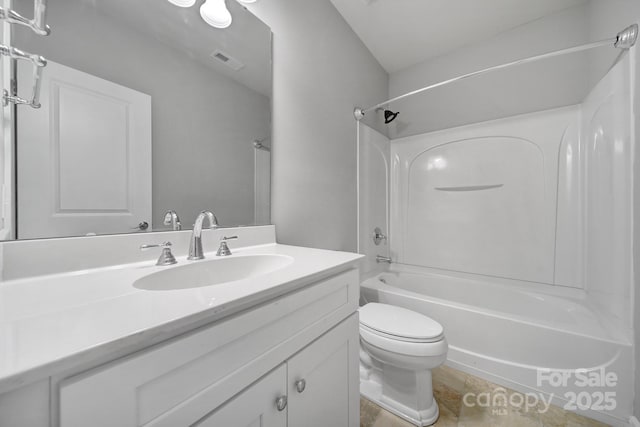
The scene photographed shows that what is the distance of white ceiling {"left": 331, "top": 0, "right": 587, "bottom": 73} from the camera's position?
1528 mm

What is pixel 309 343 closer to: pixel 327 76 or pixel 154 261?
pixel 154 261

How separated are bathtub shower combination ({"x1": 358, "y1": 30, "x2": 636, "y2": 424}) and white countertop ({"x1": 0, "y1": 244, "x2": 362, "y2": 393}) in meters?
1.31

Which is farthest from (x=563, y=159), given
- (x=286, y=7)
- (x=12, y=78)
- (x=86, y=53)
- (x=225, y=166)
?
(x=12, y=78)

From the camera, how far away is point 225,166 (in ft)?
3.28

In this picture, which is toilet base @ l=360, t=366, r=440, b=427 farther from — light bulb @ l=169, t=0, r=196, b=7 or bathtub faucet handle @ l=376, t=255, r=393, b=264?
light bulb @ l=169, t=0, r=196, b=7

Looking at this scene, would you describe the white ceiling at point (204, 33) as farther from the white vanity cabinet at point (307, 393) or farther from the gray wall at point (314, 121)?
the white vanity cabinet at point (307, 393)

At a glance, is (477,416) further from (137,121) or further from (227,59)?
(227,59)

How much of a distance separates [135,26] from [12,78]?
0.37 m

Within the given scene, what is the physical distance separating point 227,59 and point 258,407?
1.23m

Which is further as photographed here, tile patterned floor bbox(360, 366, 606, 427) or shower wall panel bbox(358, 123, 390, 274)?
shower wall panel bbox(358, 123, 390, 274)

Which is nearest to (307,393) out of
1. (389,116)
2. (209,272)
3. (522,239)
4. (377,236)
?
(209,272)

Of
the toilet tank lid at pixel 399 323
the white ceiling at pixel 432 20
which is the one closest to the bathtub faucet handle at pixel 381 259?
the toilet tank lid at pixel 399 323

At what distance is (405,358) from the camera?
1.02 meters

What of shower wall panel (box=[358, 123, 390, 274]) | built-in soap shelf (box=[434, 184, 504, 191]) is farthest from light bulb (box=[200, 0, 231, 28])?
built-in soap shelf (box=[434, 184, 504, 191])
